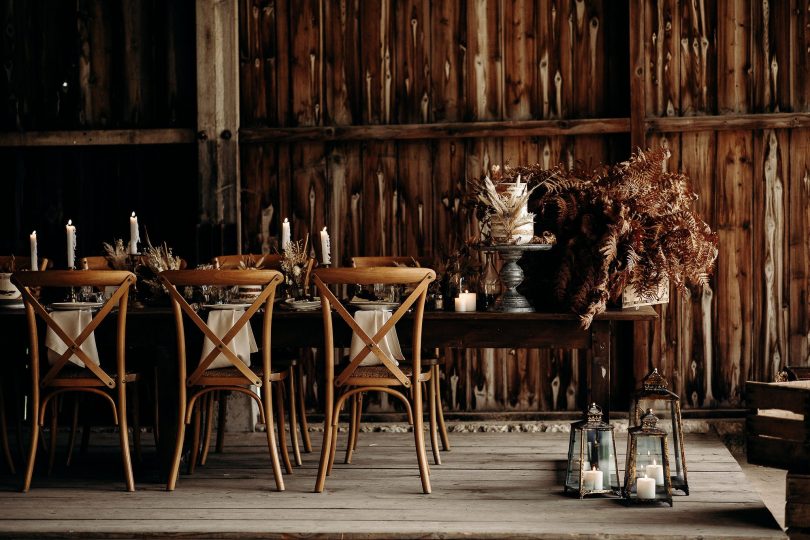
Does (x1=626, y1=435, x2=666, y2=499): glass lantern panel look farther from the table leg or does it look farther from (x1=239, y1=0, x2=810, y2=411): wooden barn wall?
(x1=239, y1=0, x2=810, y2=411): wooden barn wall

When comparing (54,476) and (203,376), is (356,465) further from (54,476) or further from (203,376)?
(54,476)

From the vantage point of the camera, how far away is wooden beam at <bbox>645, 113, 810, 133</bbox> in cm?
540

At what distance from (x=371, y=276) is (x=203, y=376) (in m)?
0.87

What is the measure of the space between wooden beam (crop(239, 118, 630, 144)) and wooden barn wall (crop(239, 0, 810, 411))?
4 cm

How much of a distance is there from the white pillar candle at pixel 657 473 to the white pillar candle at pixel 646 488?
0.06 metres

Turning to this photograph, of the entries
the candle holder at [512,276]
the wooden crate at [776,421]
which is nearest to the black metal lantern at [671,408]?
the wooden crate at [776,421]

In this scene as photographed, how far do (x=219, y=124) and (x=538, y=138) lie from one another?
6.32ft

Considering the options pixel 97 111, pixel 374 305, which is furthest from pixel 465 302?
pixel 97 111

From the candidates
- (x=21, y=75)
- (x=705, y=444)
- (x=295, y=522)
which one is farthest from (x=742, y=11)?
(x=21, y=75)

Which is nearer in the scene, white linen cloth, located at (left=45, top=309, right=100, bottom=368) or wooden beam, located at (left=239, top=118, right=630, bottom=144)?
white linen cloth, located at (left=45, top=309, right=100, bottom=368)

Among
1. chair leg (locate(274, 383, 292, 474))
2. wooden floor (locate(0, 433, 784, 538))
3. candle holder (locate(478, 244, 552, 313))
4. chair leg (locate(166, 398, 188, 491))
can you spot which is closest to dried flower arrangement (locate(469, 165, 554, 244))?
candle holder (locate(478, 244, 552, 313))

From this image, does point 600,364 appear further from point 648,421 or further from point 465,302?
point 465,302

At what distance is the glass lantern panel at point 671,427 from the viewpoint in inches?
155

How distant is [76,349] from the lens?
3959 millimetres
